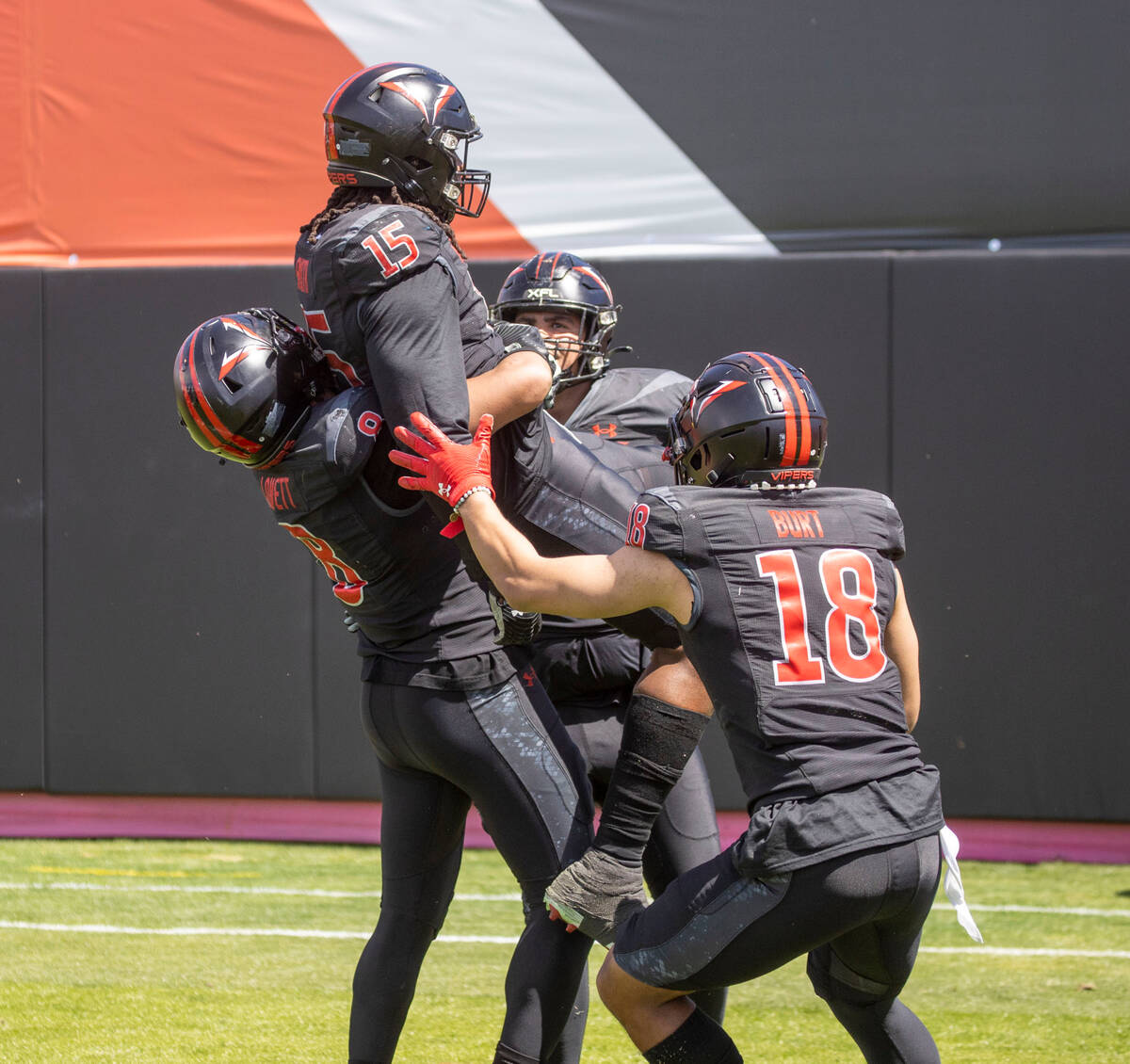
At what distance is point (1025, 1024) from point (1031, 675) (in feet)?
7.86

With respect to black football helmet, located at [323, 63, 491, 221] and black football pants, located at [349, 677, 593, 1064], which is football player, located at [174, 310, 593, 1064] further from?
black football helmet, located at [323, 63, 491, 221]

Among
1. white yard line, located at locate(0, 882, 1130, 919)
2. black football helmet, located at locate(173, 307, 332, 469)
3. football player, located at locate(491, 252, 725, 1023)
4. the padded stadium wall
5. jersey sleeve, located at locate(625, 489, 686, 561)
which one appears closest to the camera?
jersey sleeve, located at locate(625, 489, 686, 561)

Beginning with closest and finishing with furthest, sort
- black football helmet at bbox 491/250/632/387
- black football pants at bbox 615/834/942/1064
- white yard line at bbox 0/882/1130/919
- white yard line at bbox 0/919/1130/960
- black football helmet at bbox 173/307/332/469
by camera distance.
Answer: black football pants at bbox 615/834/942/1064 < black football helmet at bbox 173/307/332/469 < black football helmet at bbox 491/250/632/387 < white yard line at bbox 0/919/1130/960 < white yard line at bbox 0/882/1130/919

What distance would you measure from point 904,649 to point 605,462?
0.99m

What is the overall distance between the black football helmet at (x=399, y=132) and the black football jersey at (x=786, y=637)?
89 centimetres

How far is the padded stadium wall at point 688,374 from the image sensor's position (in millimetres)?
6047

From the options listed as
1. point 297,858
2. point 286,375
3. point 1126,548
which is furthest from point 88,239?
point 1126,548

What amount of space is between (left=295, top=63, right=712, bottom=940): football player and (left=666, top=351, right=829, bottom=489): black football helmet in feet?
1.03

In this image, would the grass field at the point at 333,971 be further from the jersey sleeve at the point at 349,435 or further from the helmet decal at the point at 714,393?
the helmet decal at the point at 714,393

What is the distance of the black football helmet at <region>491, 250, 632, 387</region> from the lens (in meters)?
3.71

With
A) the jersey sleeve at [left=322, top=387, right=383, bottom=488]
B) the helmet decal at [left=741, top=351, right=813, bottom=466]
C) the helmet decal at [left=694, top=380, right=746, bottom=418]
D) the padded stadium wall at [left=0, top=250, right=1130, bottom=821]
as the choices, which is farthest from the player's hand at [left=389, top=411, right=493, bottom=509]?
the padded stadium wall at [left=0, top=250, right=1130, bottom=821]

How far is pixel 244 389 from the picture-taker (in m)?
2.66

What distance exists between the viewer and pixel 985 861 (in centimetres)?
609

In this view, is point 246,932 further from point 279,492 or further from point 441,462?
point 441,462
